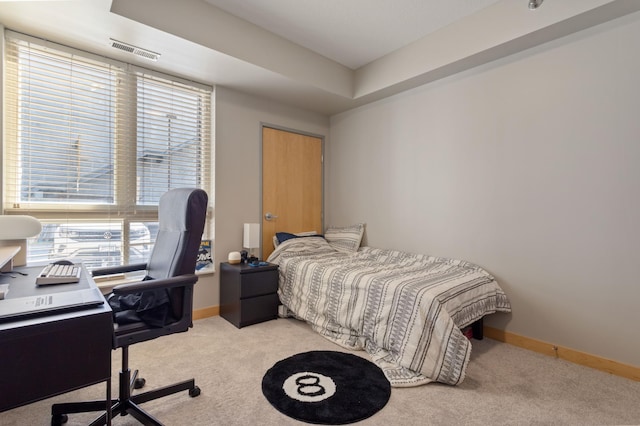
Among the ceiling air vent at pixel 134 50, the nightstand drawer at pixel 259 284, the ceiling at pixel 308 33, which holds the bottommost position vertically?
the nightstand drawer at pixel 259 284

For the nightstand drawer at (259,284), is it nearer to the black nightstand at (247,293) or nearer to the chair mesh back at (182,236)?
the black nightstand at (247,293)

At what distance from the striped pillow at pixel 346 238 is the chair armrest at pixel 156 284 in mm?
2485

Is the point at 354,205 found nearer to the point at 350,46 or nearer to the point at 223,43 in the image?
the point at 350,46

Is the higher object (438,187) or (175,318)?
(438,187)

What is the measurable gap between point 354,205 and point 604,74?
8.59 ft

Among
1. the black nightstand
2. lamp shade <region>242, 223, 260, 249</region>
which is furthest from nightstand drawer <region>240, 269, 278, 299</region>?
lamp shade <region>242, 223, 260, 249</region>

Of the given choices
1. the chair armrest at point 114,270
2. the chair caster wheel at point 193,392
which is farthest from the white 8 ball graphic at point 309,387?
the chair armrest at point 114,270

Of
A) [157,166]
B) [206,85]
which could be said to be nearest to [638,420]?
[157,166]

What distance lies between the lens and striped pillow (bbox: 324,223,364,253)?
3.90 m

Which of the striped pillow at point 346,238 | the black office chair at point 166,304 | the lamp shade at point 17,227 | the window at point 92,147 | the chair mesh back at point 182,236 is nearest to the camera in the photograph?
the black office chair at point 166,304

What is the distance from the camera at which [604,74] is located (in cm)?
230

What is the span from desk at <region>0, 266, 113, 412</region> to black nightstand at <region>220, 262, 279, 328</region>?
1.90 m

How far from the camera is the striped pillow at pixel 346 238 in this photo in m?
3.90

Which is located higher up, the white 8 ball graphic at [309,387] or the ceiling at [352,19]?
the ceiling at [352,19]
